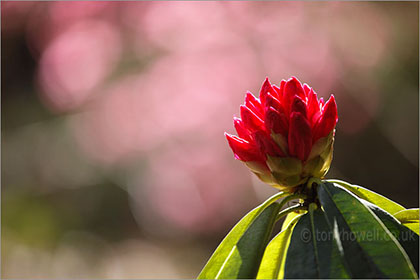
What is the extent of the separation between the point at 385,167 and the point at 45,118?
152 cm

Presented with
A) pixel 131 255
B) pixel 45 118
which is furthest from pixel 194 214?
pixel 45 118

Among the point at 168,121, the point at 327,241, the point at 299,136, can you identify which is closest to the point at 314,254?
the point at 327,241

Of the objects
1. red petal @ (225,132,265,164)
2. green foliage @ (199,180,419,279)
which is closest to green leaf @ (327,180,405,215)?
green foliage @ (199,180,419,279)

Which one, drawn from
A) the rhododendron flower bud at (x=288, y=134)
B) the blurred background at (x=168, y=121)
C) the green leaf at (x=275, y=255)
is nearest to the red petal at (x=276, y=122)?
the rhododendron flower bud at (x=288, y=134)

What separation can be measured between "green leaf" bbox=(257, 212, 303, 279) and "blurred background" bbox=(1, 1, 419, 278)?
5.33ft

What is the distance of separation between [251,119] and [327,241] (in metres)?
0.15

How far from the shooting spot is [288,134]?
0.56 metres

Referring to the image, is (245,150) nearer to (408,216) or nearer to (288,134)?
(288,134)

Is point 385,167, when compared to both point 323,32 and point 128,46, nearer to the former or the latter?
point 323,32

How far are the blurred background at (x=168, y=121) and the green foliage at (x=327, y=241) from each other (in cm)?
165

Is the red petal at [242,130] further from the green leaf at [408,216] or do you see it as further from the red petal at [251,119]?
the green leaf at [408,216]

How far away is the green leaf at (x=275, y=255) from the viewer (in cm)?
60

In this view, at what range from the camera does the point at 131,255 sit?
96.3 inches

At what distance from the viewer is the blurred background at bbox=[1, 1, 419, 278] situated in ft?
7.48
